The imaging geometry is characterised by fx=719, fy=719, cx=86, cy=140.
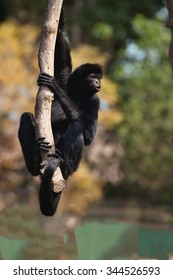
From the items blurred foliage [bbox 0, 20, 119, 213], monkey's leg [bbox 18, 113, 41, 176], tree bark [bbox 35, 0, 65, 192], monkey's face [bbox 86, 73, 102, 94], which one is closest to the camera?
tree bark [bbox 35, 0, 65, 192]

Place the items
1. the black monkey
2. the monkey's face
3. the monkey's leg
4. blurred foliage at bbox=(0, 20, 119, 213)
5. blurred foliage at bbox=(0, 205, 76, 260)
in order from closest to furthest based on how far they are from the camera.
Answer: the black monkey → the monkey's leg → the monkey's face → blurred foliage at bbox=(0, 205, 76, 260) → blurred foliage at bbox=(0, 20, 119, 213)

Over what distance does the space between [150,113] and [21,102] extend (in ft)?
17.3

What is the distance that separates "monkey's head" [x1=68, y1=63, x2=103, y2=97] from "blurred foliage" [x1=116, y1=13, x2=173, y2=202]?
14995 mm

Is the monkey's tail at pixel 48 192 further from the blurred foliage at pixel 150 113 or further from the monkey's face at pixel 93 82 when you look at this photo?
the blurred foliage at pixel 150 113

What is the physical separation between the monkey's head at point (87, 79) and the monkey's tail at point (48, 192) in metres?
1.59

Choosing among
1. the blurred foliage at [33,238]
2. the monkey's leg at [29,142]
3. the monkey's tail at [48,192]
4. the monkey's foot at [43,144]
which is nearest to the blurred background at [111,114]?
the blurred foliage at [33,238]

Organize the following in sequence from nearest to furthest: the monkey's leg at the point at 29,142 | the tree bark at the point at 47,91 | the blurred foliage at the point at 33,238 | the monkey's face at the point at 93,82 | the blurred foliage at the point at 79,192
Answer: the tree bark at the point at 47,91, the monkey's leg at the point at 29,142, the monkey's face at the point at 93,82, the blurred foliage at the point at 33,238, the blurred foliage at the point at 79,192

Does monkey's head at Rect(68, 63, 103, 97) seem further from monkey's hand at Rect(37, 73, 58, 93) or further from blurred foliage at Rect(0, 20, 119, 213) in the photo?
blurred foliage at Rect(0, 20, 119, 213)

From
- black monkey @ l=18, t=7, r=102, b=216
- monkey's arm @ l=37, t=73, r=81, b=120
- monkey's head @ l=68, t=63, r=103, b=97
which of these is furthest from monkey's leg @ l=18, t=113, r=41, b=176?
monkey's head @ l=68, t=63, r=103, b=97

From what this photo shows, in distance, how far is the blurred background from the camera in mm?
22250

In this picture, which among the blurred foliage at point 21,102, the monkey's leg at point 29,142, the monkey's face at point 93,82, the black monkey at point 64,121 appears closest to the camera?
the black monkey at point 64,121

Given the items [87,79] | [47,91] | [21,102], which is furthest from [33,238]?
[21,102]

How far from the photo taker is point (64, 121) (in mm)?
9008

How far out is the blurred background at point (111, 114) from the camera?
22.2m
